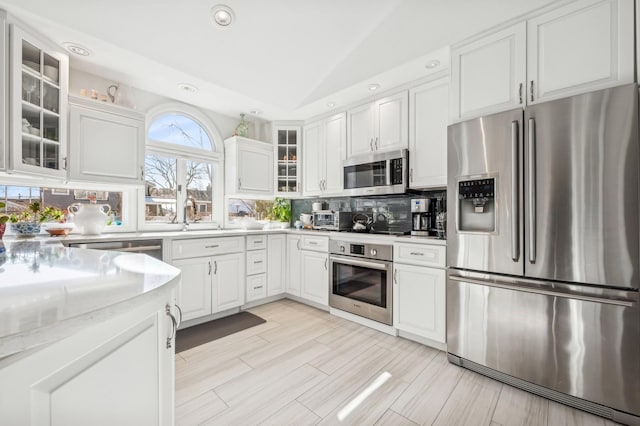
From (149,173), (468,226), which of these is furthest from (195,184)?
(468,226)

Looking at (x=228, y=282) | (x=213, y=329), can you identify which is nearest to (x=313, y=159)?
(x=228, y=282)

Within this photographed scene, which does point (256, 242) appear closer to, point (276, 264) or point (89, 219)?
point (276, 264)

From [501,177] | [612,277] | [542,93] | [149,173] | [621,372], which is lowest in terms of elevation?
[621,372]

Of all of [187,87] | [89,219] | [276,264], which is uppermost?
[187,87]

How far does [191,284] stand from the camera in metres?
2.72

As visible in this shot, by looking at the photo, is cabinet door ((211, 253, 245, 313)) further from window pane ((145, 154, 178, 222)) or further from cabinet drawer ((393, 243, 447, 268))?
cabinet drawer ((393, 243, 447, 268))

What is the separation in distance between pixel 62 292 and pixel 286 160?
3.41m

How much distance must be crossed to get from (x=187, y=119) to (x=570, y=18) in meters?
3.64

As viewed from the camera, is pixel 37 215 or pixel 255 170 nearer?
pixel 37 215

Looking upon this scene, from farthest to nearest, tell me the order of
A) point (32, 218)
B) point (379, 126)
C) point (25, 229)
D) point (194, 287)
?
point (379, 126), point (194, 287), point (32, 218), point (25, 229)

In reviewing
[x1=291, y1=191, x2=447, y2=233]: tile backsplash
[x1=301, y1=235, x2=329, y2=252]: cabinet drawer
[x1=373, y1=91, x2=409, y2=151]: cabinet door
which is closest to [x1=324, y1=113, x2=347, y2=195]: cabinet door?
[x1=291, y1=191, x2=447, y2=233]: tile backsplash

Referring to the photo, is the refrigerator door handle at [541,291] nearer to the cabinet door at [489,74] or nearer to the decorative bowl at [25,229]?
the cabinet door at [489,74]

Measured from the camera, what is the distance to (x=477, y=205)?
2033mm

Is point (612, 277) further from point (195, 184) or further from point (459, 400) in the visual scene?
point (195, 184)
